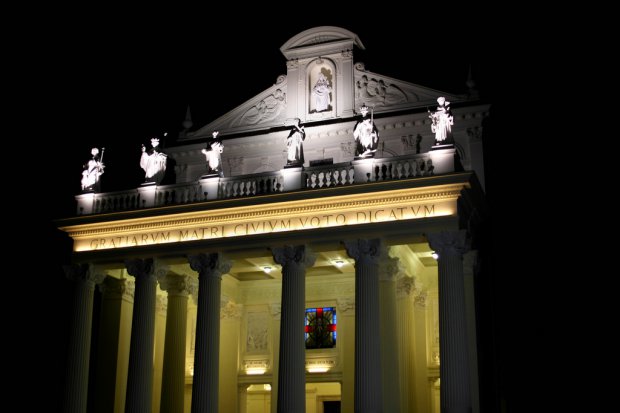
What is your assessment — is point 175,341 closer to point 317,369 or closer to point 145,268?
point 145,268

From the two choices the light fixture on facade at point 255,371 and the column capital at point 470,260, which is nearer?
the column capital at point 470,260

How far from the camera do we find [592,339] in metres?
32.8

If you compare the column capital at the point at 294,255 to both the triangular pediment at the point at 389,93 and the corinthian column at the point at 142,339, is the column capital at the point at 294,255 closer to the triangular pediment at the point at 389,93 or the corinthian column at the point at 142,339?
the corinthian column at the point at 142,339

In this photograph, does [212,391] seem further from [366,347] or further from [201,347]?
[366,347]

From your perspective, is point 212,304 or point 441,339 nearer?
point 441,339

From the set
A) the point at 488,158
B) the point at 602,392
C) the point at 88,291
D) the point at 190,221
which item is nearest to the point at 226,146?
the point at 190,221

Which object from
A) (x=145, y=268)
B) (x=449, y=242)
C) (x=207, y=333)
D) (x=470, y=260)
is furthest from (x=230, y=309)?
(x=449, y=242)

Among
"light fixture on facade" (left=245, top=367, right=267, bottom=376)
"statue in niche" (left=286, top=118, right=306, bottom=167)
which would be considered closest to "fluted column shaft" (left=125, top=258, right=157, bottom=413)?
"light fixture on facade" (left=245, top=367, right=267, bottom=376)

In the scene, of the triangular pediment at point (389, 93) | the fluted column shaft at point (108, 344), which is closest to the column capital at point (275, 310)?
the fluted column shaft at point (108, 344)

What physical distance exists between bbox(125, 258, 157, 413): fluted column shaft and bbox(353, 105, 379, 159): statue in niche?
28.9ft

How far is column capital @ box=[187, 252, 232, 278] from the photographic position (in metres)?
28.9

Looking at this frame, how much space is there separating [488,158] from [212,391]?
14.4 metres

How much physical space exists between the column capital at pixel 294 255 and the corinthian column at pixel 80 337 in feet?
25.8

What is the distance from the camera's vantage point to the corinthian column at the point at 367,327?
25.2 meters
